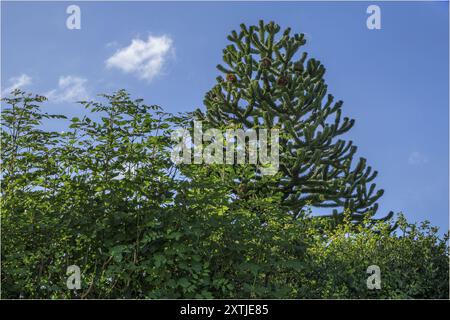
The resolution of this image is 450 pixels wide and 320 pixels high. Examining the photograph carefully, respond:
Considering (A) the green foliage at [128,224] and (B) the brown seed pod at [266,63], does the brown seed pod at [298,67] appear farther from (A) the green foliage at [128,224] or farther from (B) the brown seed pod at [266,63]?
(A) the green foliage at [128,224]

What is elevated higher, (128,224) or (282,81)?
(282,81)

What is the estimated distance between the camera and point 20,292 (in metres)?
5.79

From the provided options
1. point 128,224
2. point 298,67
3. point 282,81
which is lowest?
point 128,224

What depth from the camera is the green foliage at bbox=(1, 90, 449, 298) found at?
5.34 m

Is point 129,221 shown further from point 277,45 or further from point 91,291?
point 277,45

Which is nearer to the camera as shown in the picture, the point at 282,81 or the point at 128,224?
the point at 128,224

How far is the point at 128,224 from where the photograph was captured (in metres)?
5.54

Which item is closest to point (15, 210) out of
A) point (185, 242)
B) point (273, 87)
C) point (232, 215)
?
point (185, 242)

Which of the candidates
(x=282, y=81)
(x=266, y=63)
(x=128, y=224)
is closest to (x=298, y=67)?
(x=282, y=81)

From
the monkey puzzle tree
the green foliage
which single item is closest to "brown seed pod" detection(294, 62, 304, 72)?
the monkey puzzle tree

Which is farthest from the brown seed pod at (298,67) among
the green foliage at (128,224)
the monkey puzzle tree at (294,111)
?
the green foliage at (128,224)

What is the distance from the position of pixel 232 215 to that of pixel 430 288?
109 inches

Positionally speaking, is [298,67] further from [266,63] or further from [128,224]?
[128,224]

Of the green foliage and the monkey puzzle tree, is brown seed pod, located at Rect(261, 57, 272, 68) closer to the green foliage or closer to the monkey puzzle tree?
the monkey puzzle tree
